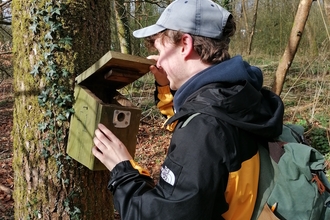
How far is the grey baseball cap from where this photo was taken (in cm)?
161

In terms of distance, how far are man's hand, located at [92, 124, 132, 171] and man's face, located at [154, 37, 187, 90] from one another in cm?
41

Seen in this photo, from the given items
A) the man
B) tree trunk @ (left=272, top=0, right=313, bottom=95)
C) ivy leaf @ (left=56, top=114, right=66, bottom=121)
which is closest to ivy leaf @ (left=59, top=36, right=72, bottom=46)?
ivy leaf @ (left=56, top=114, right=66, bottom=121)

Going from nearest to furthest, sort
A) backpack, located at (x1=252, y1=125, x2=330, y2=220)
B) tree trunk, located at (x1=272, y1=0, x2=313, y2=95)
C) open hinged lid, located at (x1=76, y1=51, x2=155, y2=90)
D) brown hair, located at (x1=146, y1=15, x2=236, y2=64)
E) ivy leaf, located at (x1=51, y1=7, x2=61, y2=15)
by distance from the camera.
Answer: backpack, located at (x1=252, y1=125, x2=330, y2=220) → brown hair, located at (x1=146, y1=15, x2=236, y2=64) → open hinged lid, located at (x1=76, y1=51, x2=155, y2=90) → ivy leaf, located at (x1=51, y1=7, x2=61, y2=15) → tree trunk, located at (x1=272, y1=0, x2=313, y2=95)

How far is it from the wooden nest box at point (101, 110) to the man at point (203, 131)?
15 centimetres

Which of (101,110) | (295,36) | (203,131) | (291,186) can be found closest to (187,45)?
(203,131)

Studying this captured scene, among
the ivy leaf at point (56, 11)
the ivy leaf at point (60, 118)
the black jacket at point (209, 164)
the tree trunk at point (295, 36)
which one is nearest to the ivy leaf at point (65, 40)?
the ivy leaf at point (56, 11)

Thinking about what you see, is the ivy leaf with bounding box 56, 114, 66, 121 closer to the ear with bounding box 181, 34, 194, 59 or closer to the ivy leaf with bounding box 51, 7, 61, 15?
the ivy leaf with bounding box 51, 7, 61, 15

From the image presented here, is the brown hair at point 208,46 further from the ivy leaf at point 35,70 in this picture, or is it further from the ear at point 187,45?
the ivy leaf at point 35,70

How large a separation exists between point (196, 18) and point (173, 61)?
22 centimetres

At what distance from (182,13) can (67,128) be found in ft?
3.19

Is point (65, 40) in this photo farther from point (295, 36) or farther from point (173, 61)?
point (295, 36)

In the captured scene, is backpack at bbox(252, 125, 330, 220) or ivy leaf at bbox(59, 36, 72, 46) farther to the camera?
ivy leaf at bbox(59, 36, 72, 46)

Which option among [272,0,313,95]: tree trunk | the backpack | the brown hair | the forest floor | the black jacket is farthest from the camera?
[272,0,313,95]: tree trunk

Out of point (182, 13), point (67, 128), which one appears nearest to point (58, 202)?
point (67, 128)
